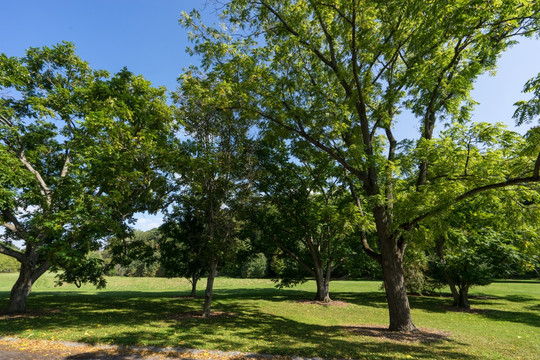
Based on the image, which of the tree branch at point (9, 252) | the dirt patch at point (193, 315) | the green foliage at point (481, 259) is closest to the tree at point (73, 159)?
the tree branch at point (9, 252)

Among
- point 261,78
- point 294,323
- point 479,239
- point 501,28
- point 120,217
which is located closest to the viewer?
point 501,28

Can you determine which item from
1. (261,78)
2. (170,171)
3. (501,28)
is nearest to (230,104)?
(261,78)

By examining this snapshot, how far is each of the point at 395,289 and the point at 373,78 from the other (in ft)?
27.3

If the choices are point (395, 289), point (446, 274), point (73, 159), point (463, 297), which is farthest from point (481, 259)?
point (73, 159)

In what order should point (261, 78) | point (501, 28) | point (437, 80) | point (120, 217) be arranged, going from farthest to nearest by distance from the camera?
point (120, 217) < point (261, 78) < point (437, 80) < point (501, 28)

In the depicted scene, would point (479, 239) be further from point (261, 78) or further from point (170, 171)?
point (170, 171)

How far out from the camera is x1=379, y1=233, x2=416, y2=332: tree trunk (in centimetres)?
953

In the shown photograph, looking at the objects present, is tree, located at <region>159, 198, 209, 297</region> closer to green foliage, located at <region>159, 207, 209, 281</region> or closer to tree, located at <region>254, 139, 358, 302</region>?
green foliage, located at <region>159, 207, 209, 281</region>

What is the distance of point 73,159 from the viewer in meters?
12.3

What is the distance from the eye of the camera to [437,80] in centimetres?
933

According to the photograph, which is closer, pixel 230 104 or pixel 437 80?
pixel 437 80

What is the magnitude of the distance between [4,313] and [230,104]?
42.4 ft

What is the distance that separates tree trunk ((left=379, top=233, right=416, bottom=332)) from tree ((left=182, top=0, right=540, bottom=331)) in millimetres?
34

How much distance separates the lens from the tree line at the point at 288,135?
330 inches
